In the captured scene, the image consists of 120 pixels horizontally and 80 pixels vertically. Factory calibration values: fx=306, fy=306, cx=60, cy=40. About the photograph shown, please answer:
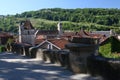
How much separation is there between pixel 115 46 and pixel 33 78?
44.9 metres

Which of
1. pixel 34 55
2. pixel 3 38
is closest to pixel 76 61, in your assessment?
pixel 34 55

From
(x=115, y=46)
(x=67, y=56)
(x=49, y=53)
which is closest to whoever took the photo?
(x=67, y=56)

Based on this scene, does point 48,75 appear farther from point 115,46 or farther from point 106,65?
point 115,46

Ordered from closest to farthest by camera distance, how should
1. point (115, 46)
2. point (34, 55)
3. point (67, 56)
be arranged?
point (67, 56) → point (34, 55) → point (115, 46)

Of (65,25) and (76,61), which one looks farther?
(65,25)

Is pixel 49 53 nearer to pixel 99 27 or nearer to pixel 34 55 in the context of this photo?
pixel 34 55

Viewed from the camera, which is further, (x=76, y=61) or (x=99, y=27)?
(x=99, y=27)

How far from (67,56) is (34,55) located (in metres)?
4.95

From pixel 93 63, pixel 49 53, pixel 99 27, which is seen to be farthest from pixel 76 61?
pixel 99 27

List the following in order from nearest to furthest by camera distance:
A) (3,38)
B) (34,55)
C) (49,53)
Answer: (49,53), (34,55), (3,38)

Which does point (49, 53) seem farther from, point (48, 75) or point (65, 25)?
point (65, 25)

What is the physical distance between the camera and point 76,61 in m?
9.62

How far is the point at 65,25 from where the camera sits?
192 metres

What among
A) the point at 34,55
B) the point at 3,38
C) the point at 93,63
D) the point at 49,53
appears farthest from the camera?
the point at 3,38
